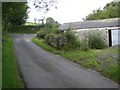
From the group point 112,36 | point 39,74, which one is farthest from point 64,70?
point 112,36

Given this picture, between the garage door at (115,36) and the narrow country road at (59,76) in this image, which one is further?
the garage door at (115,36)

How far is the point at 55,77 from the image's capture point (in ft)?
51.0

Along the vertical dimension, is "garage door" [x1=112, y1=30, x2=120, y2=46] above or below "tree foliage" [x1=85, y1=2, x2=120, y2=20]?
below

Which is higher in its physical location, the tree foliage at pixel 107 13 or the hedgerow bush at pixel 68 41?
the tree foliage at pixel 107 13

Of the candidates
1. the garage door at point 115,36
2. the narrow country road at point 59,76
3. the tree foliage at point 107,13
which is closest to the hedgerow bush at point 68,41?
the narrow country road at point 59,76

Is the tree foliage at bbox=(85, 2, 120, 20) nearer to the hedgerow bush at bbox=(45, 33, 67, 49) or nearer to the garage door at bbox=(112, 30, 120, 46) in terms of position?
the garage door at bbox=(112, 30, 120, 46)

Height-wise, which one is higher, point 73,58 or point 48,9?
point 48,9

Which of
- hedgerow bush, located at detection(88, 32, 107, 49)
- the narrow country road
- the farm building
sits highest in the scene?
the farm building

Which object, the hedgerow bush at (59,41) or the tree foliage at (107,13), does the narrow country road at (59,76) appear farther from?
the tree foliage at (107,13)

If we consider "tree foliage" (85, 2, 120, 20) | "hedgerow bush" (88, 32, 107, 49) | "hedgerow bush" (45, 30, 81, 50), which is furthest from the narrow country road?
"tree foliage" (85, 2, 120, 20)

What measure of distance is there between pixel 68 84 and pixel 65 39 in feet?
52.7

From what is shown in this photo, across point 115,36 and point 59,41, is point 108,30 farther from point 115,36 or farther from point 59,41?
point 59,41

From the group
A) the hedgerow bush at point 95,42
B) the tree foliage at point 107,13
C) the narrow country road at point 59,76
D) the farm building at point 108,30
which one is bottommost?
→ the narrow country road at point 59,76

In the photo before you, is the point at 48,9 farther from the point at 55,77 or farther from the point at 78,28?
the point at 78,28
